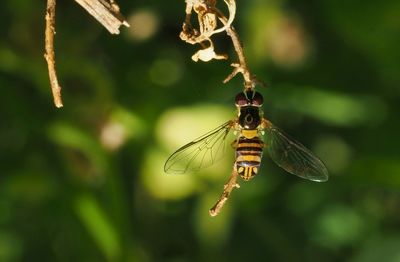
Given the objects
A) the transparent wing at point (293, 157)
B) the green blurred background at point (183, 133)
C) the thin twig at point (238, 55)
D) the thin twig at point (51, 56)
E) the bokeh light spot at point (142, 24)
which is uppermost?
the bokeh light spot at point (142, 24)

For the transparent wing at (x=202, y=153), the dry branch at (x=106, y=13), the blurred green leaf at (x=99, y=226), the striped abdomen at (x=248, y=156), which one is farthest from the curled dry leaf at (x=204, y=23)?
the blurred green leaf at (x=99, y=226)

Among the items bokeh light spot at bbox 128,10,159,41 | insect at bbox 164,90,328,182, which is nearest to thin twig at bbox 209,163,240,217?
insect at bbox 164,90,328,182

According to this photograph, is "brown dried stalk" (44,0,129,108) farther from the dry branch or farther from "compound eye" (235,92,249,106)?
"compound eye" (235,92,249,106)

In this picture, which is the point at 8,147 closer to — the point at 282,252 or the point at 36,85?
the point at 36,85

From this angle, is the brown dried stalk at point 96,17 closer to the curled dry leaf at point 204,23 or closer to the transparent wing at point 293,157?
the curled dry leaf at point 204,23

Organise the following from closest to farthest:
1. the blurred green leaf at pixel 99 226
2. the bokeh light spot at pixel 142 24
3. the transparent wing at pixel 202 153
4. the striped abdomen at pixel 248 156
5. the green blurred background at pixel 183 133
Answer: the striped abdomen at pixel 248 156
the transparent wing at pixel 202 153
the blurred green leaf at pixel 99 226
the green blurred background at pixel 183 133
the bokeh light spot at pixel 142 24

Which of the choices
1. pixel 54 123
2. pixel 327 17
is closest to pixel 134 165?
pixel 54 123

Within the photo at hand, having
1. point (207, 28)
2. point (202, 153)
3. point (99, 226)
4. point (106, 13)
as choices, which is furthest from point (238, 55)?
point (99, 226)
